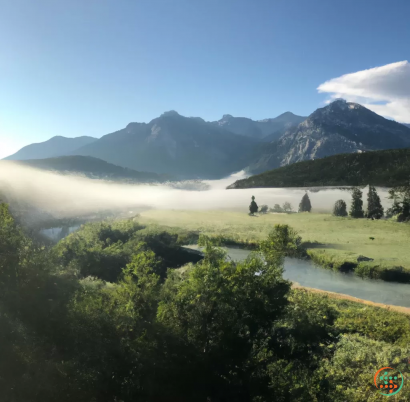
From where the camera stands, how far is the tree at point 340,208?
113500 millimetres

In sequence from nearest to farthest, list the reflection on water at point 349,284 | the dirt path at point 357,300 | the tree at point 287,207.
Result: 1. the dirt path at point 357,300
2. the reflection on water at point 349,284
3. the tree at point 287,207

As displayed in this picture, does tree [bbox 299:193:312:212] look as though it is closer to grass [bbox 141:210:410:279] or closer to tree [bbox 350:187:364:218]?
grass [bbox 141:210:410:279]

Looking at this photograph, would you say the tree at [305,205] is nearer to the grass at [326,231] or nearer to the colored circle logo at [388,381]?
the grass at [326,231]

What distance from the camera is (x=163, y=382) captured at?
22891 millimetres

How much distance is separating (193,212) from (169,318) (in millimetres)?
109905

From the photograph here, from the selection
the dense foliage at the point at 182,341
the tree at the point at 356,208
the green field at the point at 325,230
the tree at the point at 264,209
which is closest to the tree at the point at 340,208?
the tree at the point at 356,208

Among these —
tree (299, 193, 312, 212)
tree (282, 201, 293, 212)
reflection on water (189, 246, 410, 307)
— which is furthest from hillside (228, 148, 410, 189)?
reflection on water (189, 246, 410, 307)

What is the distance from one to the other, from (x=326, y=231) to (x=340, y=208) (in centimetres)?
2310

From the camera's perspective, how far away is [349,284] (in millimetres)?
62375

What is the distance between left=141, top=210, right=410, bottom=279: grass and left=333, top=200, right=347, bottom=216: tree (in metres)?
3.69

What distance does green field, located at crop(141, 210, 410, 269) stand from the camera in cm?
7388

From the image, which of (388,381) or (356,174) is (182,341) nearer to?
(388,381)

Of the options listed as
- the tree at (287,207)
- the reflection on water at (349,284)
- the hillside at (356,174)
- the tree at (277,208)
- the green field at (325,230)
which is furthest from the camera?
the hillside at (356,174)

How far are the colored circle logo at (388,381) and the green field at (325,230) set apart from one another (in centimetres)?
4821
